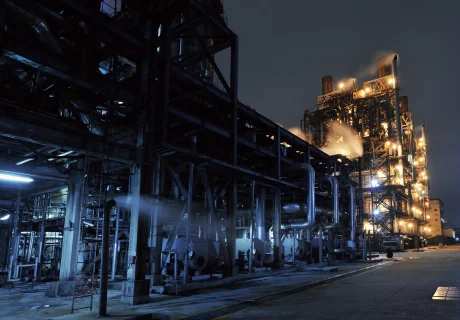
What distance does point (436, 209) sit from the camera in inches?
4545

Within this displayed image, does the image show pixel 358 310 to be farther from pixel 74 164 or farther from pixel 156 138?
pixel 74 164

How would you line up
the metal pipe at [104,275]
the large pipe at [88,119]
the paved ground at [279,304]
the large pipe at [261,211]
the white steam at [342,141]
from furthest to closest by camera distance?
the white steam at [342,141] < the large pipe at [261,211] < the large pipe at [88,119] < the paved ground at [279,304] < the metal pipe at [104,275]

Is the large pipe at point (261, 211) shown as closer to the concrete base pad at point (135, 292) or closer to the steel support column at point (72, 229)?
the steel support column at point (72, 229)

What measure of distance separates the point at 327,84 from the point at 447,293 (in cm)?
6212

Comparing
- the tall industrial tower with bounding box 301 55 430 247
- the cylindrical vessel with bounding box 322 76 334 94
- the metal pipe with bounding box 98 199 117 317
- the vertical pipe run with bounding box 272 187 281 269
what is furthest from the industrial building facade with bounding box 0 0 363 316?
the cylindrical vessel with bounding box 322 76 334 94

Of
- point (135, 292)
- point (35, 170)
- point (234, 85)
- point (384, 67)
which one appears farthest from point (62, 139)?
point (384, 67)

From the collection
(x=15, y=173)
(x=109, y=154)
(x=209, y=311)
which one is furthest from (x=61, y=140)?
(x=209, y=311)

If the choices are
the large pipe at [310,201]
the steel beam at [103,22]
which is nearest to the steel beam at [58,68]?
the steel beam at [103,22]

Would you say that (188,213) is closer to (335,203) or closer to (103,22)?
(103,22)

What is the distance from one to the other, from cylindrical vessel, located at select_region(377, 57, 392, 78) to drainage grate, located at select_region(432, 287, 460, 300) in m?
60.3

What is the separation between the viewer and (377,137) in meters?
59.9

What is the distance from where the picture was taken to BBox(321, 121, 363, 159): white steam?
6059 cm

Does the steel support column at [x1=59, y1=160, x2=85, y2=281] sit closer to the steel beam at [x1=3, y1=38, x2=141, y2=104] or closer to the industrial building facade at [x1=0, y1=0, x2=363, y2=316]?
the industrial building facade at [x1=0, y1=0, x2=363, y2=316]

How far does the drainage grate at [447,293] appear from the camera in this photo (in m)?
11.0
